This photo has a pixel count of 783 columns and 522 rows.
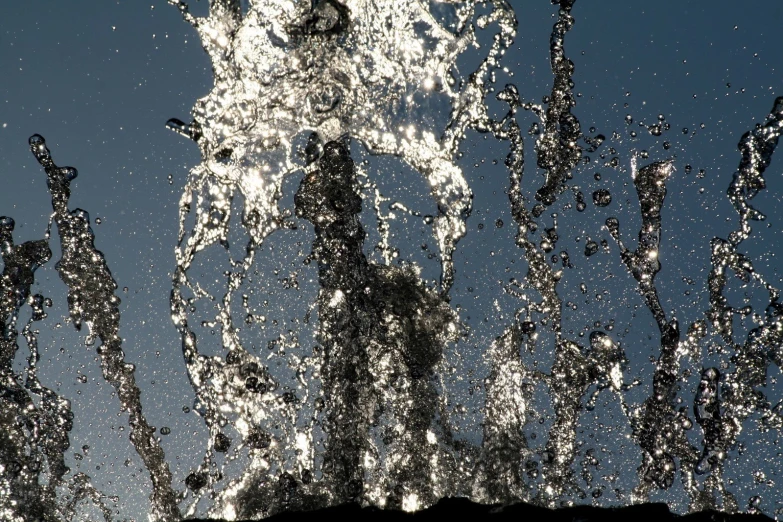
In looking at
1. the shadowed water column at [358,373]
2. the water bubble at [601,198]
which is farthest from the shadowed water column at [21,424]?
the water bubble at [601,198]

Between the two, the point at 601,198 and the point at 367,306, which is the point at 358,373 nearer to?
the point at 367,306

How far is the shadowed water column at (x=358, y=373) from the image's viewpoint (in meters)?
5.97

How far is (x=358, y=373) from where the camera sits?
6.34 meters

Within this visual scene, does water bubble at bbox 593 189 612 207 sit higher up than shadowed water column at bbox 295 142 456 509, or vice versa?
water bubble at bbox 593 189 612 207

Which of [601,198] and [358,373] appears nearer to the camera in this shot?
[358,373]

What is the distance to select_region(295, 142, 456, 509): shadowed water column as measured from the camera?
597 cm

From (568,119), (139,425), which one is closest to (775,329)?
(568,119)

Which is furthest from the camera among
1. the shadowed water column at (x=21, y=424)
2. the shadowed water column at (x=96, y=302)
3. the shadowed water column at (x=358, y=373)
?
the shadowed water column at (x=96, y=302)

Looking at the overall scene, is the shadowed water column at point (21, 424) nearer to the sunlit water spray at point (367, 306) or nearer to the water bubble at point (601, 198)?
the sunlit water spray at point (367, 306)

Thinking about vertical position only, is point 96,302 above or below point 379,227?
below

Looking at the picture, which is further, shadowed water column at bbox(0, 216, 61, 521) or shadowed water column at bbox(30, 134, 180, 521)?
shadowed water column at bbox(30, 134, 180, 521)

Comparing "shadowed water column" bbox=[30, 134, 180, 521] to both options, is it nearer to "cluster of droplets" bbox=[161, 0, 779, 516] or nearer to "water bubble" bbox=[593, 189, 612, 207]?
"cluster of droplets" bbox=[161, 0, 779, 516]

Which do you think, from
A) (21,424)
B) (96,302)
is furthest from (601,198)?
(21,424)

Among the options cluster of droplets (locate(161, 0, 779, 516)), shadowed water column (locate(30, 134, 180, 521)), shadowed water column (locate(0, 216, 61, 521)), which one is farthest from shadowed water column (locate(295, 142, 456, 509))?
shadowed water column (locate(0, 216, 61, 521))
